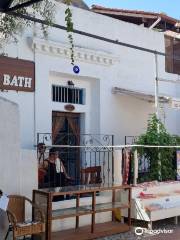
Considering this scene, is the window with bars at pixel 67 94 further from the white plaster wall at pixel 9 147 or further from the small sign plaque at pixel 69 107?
the white plaster wall at pixel 9 147

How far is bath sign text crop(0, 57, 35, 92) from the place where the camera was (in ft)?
23.4

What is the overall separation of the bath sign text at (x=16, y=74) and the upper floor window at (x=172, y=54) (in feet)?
29.0

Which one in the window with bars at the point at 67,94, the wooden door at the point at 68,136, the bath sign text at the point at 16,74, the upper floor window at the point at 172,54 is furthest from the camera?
the upper floor window at the point at 172,54

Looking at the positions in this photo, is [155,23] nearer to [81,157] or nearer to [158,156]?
[81,157]

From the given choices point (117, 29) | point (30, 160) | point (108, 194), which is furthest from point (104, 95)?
point (30, 160)

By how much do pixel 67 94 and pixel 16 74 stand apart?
523 cm

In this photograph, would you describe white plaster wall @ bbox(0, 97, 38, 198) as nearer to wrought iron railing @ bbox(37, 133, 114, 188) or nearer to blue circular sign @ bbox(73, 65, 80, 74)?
wrought iron railing @ bbox(37, 133, 114, 188)

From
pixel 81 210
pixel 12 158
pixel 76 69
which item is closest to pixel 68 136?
pixel 76 69

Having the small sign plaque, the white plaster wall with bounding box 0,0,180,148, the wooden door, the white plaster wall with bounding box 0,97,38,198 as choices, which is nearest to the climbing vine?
the wooden door

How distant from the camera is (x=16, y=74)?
7277 millimetres

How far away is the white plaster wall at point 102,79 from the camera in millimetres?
11156

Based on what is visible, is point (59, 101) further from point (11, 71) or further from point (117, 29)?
point (11, 71)

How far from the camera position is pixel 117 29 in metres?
13.6

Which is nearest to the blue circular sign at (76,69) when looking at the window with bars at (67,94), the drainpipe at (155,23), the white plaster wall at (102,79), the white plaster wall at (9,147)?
the white plaster wall at (102,79)
